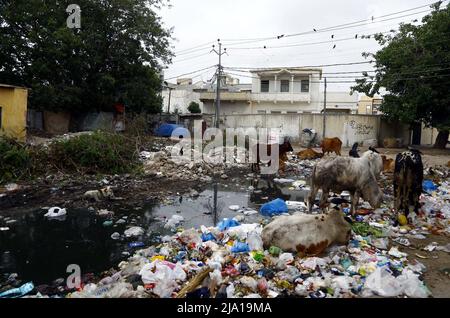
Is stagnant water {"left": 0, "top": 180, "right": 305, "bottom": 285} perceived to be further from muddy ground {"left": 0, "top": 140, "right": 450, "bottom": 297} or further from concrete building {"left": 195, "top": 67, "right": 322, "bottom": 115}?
concrete building {"left": 195, "top": 67, "right": 322, "bottom": 115}

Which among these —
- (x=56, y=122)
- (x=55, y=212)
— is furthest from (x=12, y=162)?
(x=56, y=122)

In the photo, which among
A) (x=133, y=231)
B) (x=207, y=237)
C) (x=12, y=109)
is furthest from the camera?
(x=12, y=109)

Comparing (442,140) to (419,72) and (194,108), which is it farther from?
(194,108)

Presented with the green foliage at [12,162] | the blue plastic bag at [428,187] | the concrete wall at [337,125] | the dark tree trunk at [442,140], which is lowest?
the blue plastic bag at [428,187]

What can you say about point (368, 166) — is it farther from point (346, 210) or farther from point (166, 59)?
point (166, 59)

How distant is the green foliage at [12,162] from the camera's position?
30.3 feet

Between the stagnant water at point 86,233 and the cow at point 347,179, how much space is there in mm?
1318

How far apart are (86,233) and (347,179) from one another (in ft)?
14.5

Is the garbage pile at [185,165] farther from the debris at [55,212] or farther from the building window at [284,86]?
the building window at [284,86]

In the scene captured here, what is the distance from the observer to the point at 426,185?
8750 mm

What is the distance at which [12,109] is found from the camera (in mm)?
13414

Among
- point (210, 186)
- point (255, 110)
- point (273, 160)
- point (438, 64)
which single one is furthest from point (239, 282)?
point (255, 110)

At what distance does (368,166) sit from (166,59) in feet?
59.8

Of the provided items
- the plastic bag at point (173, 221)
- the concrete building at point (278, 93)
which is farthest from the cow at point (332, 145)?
the concrete building at point (278, 93)
